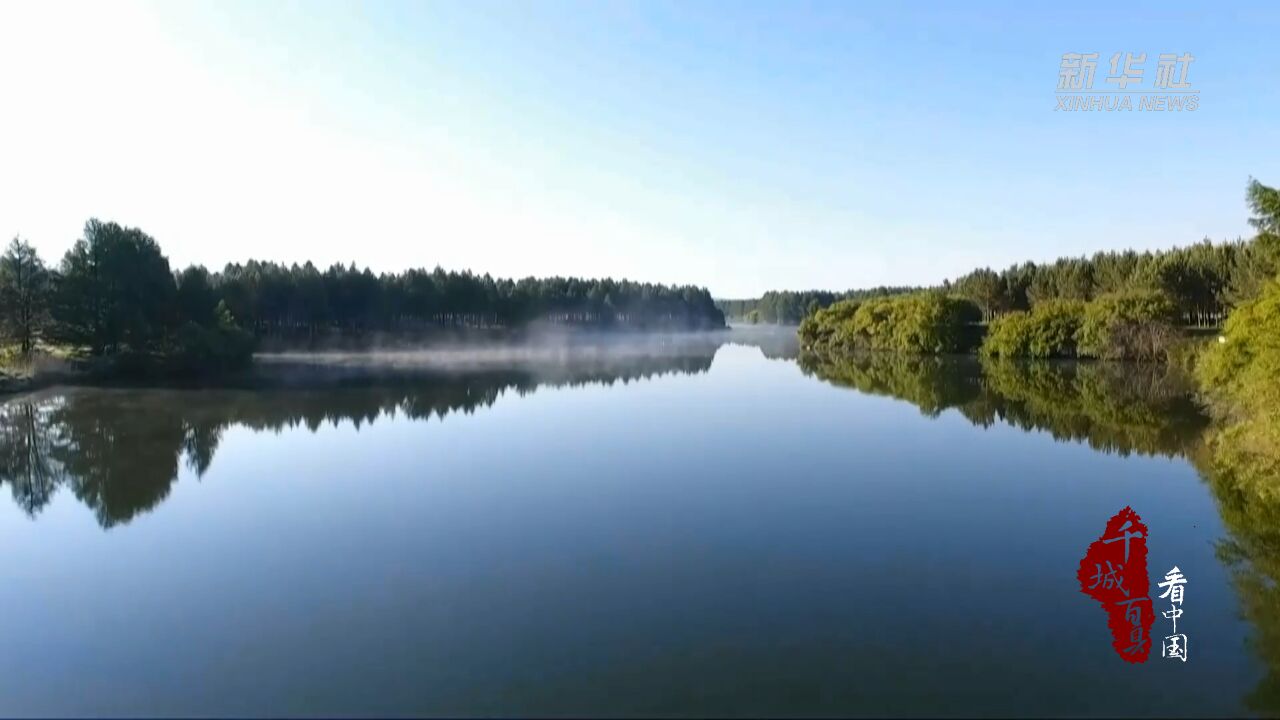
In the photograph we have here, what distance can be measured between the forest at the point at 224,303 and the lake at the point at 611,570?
19.1m

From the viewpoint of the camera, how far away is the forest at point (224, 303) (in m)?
37.9

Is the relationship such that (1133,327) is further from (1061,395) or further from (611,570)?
(611,570)

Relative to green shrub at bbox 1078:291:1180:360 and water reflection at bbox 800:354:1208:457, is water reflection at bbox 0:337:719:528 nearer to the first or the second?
water reflection at bbox 800:354:1208:457

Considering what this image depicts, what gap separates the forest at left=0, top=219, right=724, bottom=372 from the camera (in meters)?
37.9

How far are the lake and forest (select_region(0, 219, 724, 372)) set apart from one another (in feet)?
62.7

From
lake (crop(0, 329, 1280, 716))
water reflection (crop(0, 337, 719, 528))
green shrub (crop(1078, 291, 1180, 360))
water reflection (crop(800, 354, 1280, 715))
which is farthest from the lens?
green shrub (crop(1078, 291, 1180, 360))

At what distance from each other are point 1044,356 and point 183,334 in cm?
5467

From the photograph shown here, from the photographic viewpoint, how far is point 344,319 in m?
71.2

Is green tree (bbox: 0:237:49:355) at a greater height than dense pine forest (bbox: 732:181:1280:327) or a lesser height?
lesser

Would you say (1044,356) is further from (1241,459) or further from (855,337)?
(1241,459)

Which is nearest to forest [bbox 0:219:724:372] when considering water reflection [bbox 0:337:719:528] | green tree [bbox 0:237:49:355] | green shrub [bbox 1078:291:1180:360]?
green tree [bbox 0:237:49:355]

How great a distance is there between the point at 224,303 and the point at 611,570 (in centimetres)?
5559

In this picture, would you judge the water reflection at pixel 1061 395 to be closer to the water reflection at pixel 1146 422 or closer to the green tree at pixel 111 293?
the water reflection at pixel 1146 422

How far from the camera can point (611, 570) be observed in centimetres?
1004
